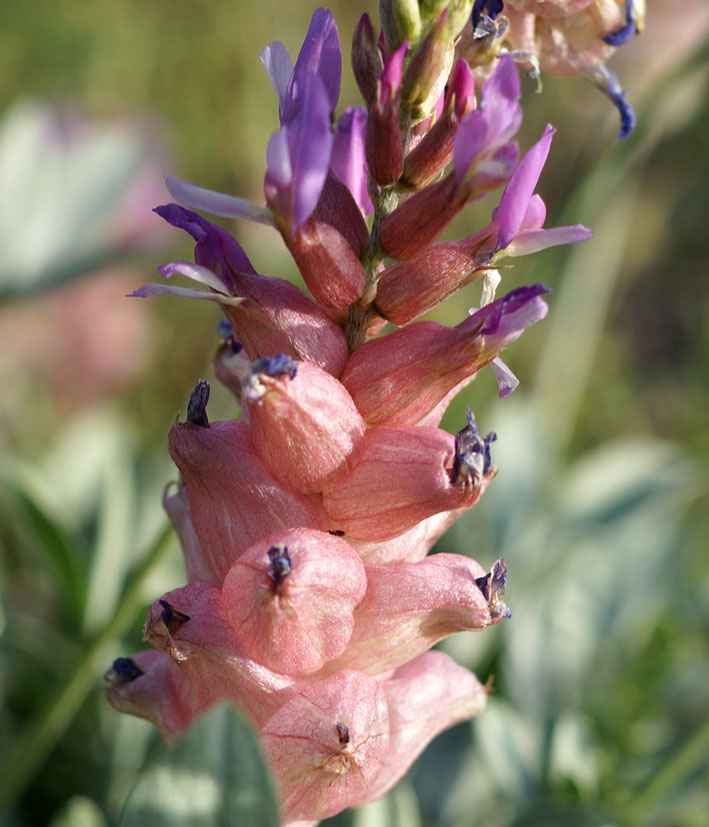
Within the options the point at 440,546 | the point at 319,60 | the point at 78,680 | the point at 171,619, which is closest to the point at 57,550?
the point at 78,680

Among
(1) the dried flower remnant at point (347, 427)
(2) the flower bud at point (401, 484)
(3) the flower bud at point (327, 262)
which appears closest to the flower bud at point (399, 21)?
(1) the dried flower remnant at point (347, 427)

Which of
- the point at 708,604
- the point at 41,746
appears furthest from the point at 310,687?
the point at 708,604

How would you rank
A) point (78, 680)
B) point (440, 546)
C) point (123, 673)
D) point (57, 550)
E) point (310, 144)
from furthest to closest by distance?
point (440, 546) < point (57, 550) < point (78, 680) < point (123, 673) < point (310, 144)

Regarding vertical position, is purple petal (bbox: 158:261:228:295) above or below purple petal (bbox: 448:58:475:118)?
below

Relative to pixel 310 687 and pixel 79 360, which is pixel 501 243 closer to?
pixel 310 687

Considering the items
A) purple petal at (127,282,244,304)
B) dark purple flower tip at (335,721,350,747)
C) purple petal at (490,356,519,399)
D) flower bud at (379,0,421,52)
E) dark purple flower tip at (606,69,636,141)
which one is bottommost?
dark purple flower tip at (335,721,350,747)

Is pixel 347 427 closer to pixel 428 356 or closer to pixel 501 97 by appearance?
pixel 428 356

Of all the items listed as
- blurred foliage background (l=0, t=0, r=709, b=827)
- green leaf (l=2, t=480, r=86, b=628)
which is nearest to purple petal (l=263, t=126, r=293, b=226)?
blurred foliage background (l=0, t=0, r=709, b=827)

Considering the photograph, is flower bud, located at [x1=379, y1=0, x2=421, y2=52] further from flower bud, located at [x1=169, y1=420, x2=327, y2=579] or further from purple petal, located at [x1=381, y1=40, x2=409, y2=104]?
flower bud, located at [x1=169, y1=420, x2=327, y2=579]
